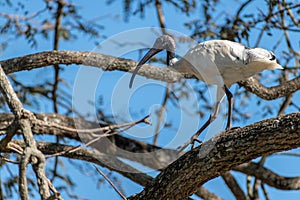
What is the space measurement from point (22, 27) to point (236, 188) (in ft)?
8.33

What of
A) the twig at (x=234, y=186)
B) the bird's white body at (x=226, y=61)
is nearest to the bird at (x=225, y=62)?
the bird's white body at (x=226, y=61)

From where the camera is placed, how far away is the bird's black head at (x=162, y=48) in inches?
195

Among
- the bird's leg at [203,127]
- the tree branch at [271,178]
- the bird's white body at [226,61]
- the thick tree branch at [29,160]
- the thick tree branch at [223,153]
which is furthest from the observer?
the tree branch at [271,178]

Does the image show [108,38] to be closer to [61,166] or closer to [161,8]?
[161,8]

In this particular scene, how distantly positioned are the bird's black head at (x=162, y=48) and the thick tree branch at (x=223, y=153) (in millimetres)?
1541

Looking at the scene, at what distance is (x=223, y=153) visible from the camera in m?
3.29

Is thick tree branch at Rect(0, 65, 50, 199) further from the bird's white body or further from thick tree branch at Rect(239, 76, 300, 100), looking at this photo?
thick tree branch at Rect(239, 76, 300, 100)

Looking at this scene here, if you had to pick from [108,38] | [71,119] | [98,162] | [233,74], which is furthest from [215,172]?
[108,38]

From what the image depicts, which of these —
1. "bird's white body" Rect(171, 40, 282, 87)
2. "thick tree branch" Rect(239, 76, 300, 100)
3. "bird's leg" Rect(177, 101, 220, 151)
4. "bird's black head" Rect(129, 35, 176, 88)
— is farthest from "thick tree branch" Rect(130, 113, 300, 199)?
"thick tree branch" Rect(239, 76, 300, 100)

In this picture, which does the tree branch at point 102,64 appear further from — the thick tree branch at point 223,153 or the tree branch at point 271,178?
the thick tree branch at point 223,153

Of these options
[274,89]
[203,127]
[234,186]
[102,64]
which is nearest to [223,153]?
[203,127]

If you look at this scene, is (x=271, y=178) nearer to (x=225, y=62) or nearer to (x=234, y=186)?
(x=234, y=186)

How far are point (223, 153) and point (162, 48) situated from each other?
1965 millimetres

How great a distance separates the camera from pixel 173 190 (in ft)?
11.3
